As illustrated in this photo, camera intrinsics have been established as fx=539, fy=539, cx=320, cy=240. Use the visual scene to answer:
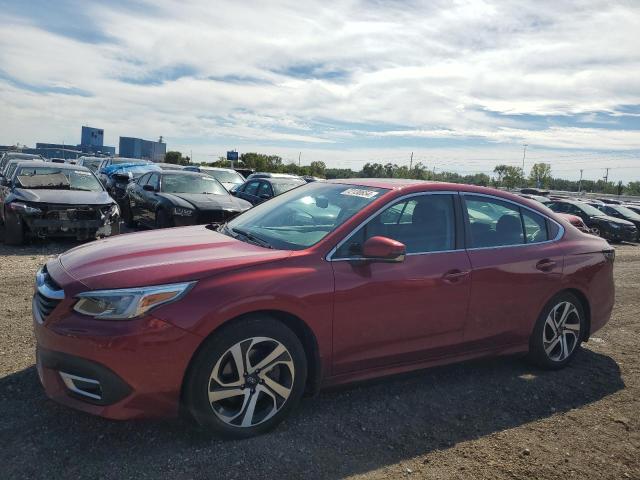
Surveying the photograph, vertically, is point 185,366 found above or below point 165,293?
below

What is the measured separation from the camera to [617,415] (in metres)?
3.95

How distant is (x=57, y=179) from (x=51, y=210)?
1393 millimetres

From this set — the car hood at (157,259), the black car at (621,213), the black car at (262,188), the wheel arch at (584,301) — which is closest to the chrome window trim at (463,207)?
the car hood at (157,259)

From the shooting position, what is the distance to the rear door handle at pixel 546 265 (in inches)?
176

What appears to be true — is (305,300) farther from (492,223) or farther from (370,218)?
(492,223)

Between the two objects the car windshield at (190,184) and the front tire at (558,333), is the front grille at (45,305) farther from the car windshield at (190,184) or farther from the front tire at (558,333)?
the car windshield at (190,184)

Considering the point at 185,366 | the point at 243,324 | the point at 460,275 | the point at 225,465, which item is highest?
the point at 460,275

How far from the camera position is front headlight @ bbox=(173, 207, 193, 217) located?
9.95 meters

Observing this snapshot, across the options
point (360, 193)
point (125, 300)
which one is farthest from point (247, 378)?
point (360, 193)

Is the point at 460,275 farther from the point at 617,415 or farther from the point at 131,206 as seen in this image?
the point at 131,206

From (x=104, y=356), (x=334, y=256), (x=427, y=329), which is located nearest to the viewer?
(x=104, y=356)

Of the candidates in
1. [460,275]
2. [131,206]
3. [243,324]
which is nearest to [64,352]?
[243,324]

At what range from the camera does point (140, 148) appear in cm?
9375

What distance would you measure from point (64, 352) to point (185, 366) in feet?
2.15
